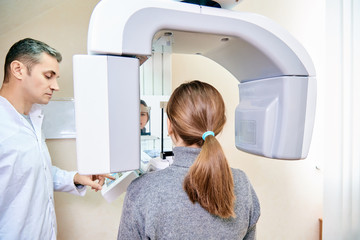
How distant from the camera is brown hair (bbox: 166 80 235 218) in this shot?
2.07 ft

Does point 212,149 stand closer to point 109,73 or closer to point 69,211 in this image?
point 109,73

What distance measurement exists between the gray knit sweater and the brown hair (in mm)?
31

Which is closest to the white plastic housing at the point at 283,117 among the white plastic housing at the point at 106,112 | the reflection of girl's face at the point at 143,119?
the white plastic housing at the point at 106,112

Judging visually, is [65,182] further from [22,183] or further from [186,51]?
[186,51]

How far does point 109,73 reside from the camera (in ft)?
1.51

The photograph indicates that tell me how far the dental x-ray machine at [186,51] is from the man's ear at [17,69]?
2.59ft

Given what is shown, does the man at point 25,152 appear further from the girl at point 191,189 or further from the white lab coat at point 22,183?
the girl at point 191,189

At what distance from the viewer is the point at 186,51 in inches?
29.7

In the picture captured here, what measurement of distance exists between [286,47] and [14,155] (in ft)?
3.77

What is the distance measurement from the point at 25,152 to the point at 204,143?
88 centimetres

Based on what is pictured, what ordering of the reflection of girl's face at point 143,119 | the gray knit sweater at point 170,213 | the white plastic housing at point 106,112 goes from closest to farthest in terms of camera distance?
the white plastic housing at point 106,112, the gray knit sweater at point 170,213, the reflection of girl's face at point 143,119

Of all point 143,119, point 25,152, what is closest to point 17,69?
point 25,152

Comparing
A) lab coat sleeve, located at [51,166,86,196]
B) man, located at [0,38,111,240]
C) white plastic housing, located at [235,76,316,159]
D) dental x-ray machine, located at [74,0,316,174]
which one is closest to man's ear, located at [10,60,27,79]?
man, located at [0,38,111,240]

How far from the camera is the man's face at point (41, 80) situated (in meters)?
1.08
